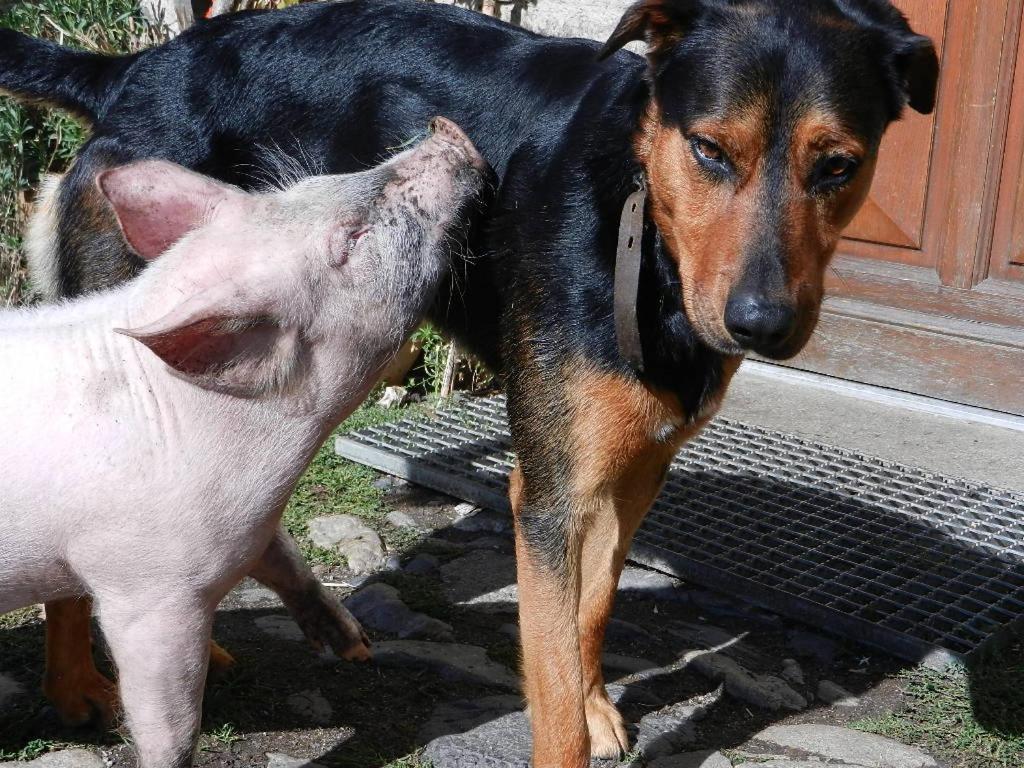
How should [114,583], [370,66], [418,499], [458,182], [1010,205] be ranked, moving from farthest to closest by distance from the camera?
[1010,205]
[418,499]
[370,66]
[458,182]
[114,583]

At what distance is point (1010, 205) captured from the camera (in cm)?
603

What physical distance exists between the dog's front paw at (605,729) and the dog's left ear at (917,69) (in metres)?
1.98

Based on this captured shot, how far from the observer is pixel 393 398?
6688 mm

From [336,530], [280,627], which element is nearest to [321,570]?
[336,530]

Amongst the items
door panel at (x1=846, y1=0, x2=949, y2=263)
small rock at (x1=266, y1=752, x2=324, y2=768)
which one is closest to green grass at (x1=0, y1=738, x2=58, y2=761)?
small rock at (x1=266, y1=752, x2=324, y2=768)

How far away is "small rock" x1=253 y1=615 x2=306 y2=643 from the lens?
14.4 feet

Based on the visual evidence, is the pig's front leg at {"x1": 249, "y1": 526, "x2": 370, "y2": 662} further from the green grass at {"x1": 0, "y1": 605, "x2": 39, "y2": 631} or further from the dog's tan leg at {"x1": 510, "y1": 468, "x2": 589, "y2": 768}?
the green grass at {"x1": 0, "y1": 605, "x2": 39, "y2": 631}

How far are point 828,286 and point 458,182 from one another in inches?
146

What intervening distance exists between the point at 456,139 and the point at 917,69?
1.24 m

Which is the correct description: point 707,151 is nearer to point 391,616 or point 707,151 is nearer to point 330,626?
point 330,626

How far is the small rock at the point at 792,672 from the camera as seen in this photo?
429 cm

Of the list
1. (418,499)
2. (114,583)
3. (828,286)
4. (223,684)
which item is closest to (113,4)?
(418,499)

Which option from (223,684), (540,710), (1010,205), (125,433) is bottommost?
(223,684)

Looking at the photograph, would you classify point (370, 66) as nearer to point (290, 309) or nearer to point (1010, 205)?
point (290, 309)
